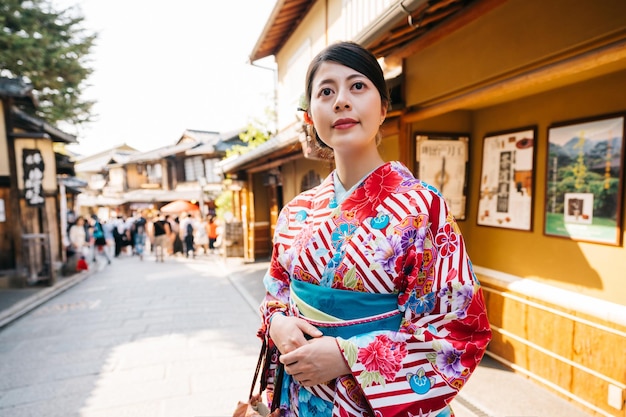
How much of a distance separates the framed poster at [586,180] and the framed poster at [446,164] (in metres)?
1.04

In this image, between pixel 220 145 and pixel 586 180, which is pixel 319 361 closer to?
pixel 586 180

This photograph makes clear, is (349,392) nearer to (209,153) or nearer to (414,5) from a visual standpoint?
(414,5)

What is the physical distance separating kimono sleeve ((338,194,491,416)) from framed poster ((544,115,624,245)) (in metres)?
2.94

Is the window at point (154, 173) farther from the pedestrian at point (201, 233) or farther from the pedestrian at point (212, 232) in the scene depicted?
the pedestrian at point (201, 233)

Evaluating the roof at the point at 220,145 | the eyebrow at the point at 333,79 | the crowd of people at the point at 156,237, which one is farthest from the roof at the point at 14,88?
the roof at the point at 220,145

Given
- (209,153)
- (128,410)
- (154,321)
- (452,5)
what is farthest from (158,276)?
(209,153)

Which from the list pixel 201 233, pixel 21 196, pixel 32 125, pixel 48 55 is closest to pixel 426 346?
pixel 21 196

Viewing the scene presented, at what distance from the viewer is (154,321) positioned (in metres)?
6.26

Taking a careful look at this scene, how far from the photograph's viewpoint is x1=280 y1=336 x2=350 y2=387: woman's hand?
1.20 m

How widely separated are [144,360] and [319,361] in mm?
4336

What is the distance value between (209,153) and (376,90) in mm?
25972

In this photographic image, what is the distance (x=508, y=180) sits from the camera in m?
4.23

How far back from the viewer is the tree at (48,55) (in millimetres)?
9960

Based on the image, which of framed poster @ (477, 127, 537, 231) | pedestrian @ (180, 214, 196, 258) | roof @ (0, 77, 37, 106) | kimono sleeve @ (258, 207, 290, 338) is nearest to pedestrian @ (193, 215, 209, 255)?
pedestrian @ (180, 214, 196, 258)
